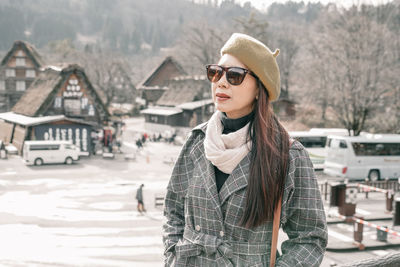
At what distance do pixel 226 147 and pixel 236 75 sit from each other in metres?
0.44

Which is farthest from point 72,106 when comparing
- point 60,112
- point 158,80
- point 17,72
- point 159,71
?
point 159,71

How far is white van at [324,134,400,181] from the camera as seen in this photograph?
919 inches

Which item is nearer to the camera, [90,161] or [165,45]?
[90,161]

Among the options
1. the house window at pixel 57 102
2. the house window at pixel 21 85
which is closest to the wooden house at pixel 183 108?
the house window at pixel 57 102

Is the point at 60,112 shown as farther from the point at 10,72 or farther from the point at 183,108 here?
the point at 10,72

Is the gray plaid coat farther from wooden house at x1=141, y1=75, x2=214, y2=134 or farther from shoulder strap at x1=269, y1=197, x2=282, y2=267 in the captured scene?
wooden house at x1=141, y1=75, x2=214, y2=134

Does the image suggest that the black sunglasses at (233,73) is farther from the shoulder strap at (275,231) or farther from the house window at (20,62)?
the house window at (20,62)

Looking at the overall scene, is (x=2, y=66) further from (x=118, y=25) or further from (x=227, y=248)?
(x=118, y=25)

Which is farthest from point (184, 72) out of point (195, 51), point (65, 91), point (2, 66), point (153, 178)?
point (153, 178)

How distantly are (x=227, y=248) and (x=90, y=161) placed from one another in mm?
28963

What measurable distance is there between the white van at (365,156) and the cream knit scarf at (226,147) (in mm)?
22210

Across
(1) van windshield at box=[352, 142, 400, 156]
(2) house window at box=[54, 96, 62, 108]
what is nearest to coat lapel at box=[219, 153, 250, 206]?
(1) van windshield at box=[352, 142, 400, 156]

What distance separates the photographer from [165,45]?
171m

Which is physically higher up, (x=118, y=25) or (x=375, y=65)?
(x=118, y=25)
